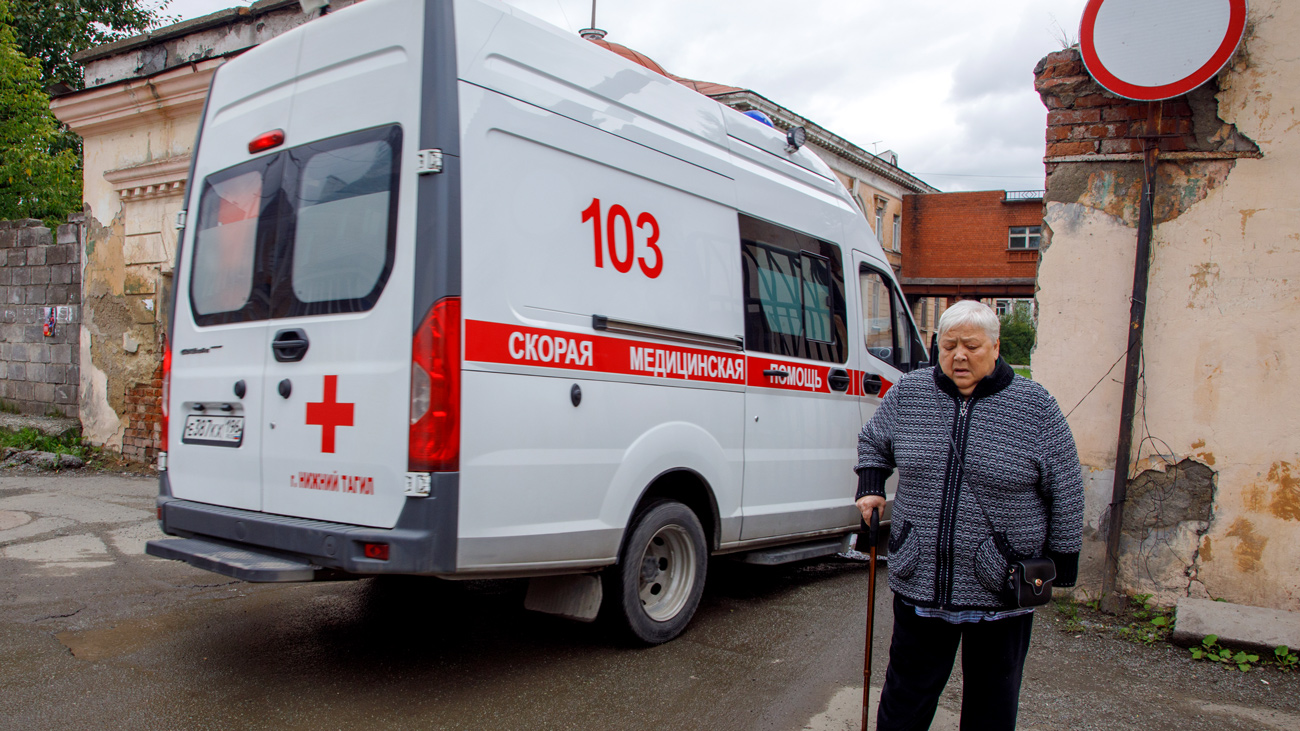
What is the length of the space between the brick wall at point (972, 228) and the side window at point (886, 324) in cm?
3499

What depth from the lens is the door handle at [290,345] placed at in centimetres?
341

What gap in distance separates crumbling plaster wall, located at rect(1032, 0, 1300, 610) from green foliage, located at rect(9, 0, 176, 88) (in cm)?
2148

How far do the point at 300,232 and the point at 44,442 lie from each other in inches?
309

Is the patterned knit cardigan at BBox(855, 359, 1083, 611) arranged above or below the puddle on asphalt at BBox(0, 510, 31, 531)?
above

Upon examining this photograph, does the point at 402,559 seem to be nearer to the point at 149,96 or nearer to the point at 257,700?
the point at 257,700

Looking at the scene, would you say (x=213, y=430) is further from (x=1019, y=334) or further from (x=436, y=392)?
(x=1019, y=334)


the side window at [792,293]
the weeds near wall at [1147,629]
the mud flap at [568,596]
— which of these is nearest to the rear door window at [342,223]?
the mud flap at [568,596]

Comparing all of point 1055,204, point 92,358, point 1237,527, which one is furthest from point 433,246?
point 92,358

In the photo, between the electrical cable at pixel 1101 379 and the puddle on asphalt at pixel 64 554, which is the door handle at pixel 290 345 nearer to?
the puddle on asphalt at pixel 64 554

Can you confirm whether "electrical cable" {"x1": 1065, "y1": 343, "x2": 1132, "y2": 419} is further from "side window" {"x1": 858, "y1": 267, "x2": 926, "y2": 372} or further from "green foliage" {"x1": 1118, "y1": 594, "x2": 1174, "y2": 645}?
"side window" {"x1": 858, "y1": 267, "x2": 926, "y2": 372}

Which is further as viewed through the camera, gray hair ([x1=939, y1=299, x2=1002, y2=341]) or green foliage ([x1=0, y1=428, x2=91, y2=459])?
green foliage ([x1=0, y1=428, x2=91, y2=459])

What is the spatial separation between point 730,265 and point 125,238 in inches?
305

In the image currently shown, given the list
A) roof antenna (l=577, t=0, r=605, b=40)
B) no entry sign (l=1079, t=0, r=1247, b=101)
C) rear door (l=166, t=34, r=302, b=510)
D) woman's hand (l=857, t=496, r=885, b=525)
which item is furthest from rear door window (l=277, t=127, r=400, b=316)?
roof antenna (l=577, t=0, r=605, b=40)

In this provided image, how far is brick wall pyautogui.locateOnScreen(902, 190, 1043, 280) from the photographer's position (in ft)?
129
